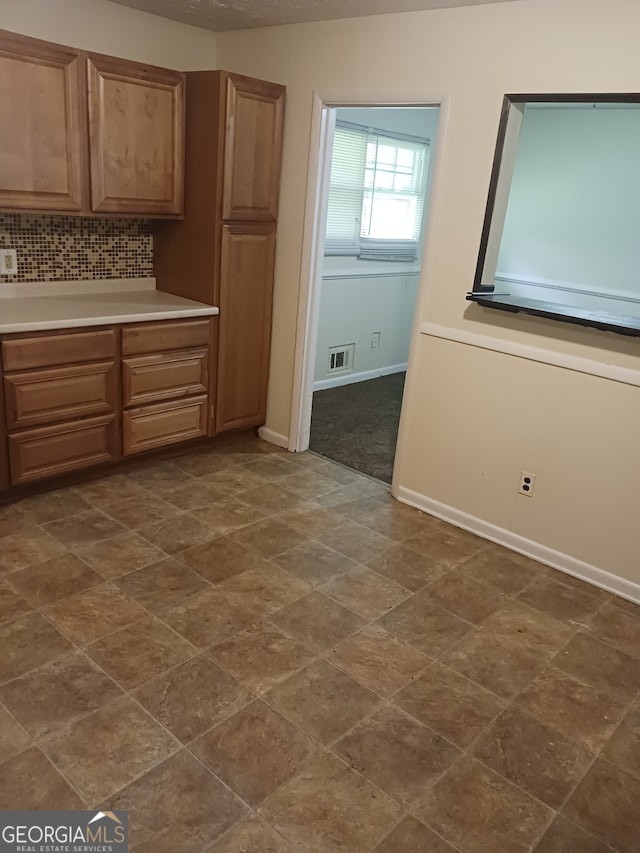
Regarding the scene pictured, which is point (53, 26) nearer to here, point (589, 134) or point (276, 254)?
point (276, 254)

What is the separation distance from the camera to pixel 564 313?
2.72 metres

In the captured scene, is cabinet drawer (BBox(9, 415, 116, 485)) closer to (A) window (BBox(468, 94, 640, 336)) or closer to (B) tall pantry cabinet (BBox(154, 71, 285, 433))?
(B) tall pantry cabinet (BBox(154, 71, 285, 433))

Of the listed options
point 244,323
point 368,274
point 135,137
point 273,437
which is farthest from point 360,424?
point 135,137

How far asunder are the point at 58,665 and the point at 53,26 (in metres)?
2.82

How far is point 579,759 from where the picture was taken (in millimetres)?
1976

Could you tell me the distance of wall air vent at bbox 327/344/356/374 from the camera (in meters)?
→ 5.25

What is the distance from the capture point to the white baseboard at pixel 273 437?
4.06m

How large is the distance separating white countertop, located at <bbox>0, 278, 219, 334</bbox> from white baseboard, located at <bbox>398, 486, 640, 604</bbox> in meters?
1.50

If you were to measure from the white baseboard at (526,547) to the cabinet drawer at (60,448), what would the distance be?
1518 millimetres

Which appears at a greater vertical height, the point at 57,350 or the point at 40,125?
the point at 40,125

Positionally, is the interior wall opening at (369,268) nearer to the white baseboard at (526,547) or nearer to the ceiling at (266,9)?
the white baseboard at (526,547)

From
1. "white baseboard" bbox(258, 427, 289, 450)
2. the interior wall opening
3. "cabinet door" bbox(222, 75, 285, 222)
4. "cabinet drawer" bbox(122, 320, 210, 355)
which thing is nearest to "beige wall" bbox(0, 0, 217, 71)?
"cabinet door" bbox(222, 75, 285, 222)

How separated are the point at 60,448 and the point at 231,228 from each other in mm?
1401

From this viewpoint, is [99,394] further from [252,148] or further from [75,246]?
[252,148]
